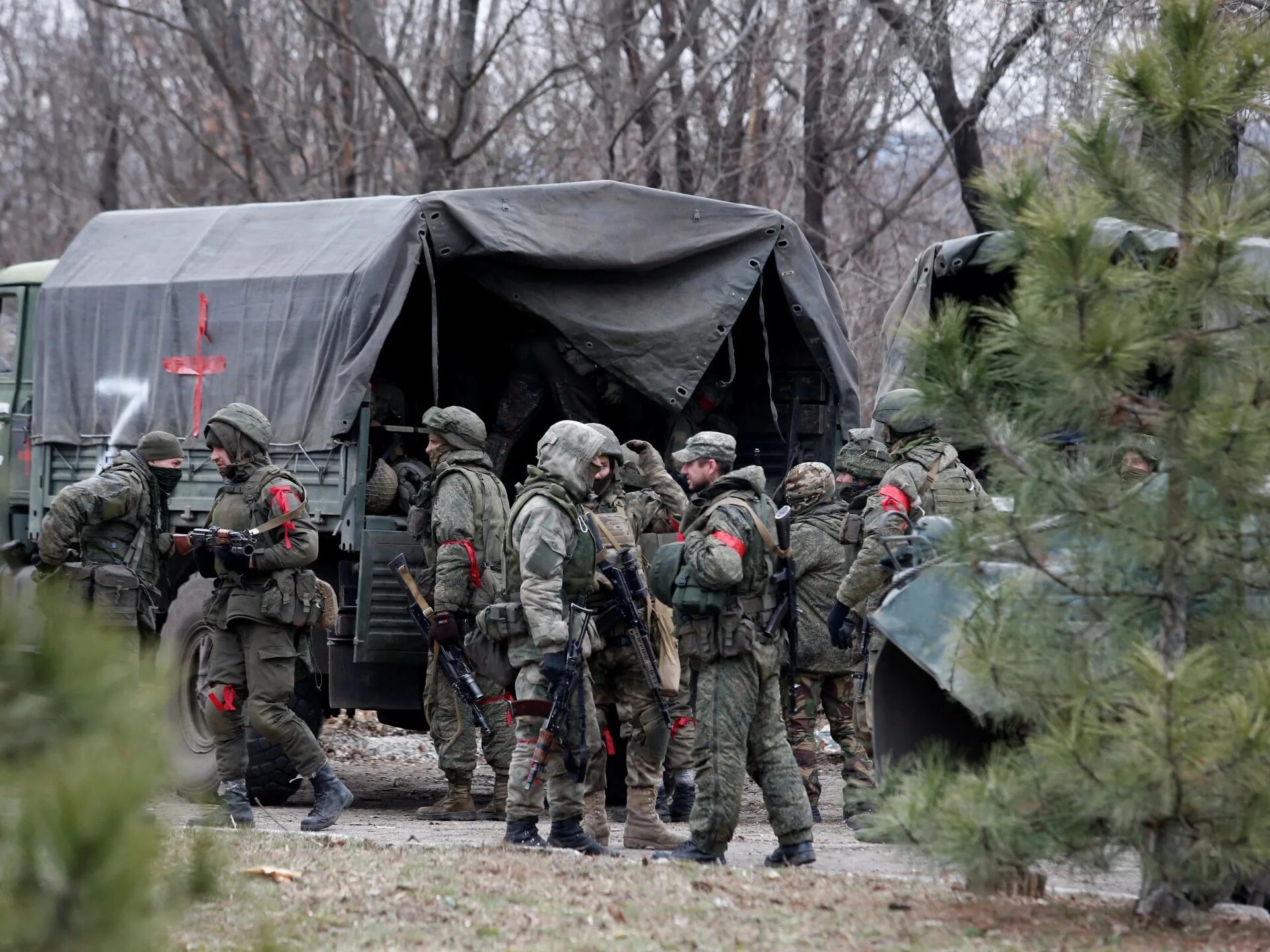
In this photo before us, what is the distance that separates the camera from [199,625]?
9.67m

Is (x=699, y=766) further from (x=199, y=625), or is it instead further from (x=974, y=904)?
(x=199, y=625)

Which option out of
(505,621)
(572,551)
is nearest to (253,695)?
(505,621)

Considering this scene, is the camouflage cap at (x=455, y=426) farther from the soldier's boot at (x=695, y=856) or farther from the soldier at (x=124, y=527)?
the soldier's boot at (x=695, y=856)

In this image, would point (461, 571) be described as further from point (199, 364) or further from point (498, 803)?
point (199, 364)

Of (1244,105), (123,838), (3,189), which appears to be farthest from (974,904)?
(3,189)

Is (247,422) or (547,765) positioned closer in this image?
(547,765)

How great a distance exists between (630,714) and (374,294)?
2567 millimetres

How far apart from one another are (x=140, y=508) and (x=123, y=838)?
6.67 metres

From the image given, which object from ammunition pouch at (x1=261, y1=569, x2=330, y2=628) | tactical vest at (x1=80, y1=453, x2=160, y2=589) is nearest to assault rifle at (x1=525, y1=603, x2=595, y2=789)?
ammunition pouch at (x1=261, y1=569, x2=330, y2=628)

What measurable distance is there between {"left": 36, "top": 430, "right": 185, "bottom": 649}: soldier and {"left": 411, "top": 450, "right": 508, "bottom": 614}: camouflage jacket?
145 centimetres

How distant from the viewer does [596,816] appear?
7.90 m

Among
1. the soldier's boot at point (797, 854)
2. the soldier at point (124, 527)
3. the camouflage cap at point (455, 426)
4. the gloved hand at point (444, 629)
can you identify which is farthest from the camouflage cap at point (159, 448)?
the soldier's boot at point (797, 854)

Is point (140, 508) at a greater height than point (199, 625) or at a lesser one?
greater

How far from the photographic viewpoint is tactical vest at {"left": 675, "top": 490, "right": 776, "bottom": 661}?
7.02 m
